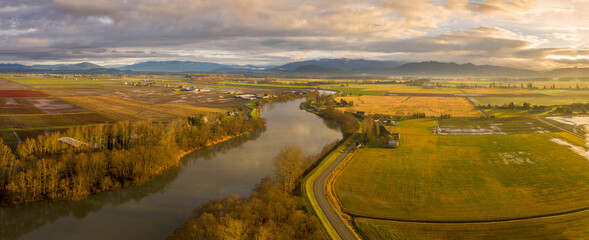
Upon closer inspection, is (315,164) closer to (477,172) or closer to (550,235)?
(477,172)

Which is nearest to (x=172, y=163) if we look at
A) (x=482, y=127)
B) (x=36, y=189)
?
(x=36, y=189)

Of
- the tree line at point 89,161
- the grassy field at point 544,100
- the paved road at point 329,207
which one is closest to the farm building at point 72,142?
the tree line at point 89,161

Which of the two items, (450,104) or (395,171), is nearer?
(395,171)

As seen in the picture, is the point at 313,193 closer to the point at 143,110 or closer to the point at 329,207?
the point at 329,207

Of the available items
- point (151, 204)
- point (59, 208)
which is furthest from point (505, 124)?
point (59, 208)

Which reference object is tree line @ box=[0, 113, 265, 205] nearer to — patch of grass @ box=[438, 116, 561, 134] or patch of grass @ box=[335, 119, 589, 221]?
patch of grass @ box=[335, 119, 589, 221]

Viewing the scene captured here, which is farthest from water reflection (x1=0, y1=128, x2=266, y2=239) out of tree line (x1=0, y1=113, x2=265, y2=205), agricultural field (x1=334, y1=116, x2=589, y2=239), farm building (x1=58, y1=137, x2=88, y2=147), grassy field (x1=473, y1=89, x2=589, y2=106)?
grassy field (x1=473, y1=89, x2=589, y2=106)
